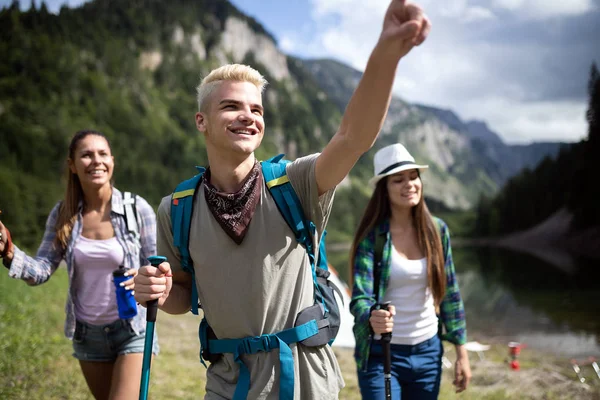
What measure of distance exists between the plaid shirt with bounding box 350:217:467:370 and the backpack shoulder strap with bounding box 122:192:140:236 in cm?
200

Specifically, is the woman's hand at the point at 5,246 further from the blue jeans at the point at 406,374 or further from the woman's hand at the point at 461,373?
the woman's hand at the point at 461,373

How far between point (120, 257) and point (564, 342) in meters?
16.7

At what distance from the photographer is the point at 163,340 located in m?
11.0

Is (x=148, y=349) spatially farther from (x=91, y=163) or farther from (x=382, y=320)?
(x=91, y=163)

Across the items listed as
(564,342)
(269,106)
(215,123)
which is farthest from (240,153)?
(269,106)

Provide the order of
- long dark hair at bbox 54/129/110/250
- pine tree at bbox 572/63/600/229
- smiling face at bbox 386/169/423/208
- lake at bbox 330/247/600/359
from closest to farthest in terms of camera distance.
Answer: long dark hair at bbox 54/129/110/250 < smiling face at bbox 386/169/423/208 < lake at bbox 330/247/600/359 < pine tree at bbox 572/63/600/229

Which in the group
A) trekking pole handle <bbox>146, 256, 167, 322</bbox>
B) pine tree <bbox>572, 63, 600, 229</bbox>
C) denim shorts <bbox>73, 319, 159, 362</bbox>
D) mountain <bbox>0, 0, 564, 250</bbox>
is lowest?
denim shorts <bbox>73, 319, 159, 362</bbox>

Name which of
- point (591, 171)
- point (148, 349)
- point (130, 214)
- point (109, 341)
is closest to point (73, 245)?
point (130, 214)

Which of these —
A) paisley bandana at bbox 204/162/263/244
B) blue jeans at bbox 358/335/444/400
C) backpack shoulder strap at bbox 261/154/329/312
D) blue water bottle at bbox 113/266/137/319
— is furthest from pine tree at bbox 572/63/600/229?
paisley bandana at bbox 204/162/263/244

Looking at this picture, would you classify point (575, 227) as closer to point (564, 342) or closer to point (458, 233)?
point (564, 342)

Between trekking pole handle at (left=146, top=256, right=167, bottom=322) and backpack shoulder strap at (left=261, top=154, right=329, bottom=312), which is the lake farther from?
trekking pole handle at (left=146, top=256, right=167, bottom=322)

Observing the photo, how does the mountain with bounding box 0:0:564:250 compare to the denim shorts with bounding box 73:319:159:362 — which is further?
the mountain with bounding box 0:0:564:250

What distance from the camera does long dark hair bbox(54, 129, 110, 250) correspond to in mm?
4629

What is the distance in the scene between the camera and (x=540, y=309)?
24844mm
